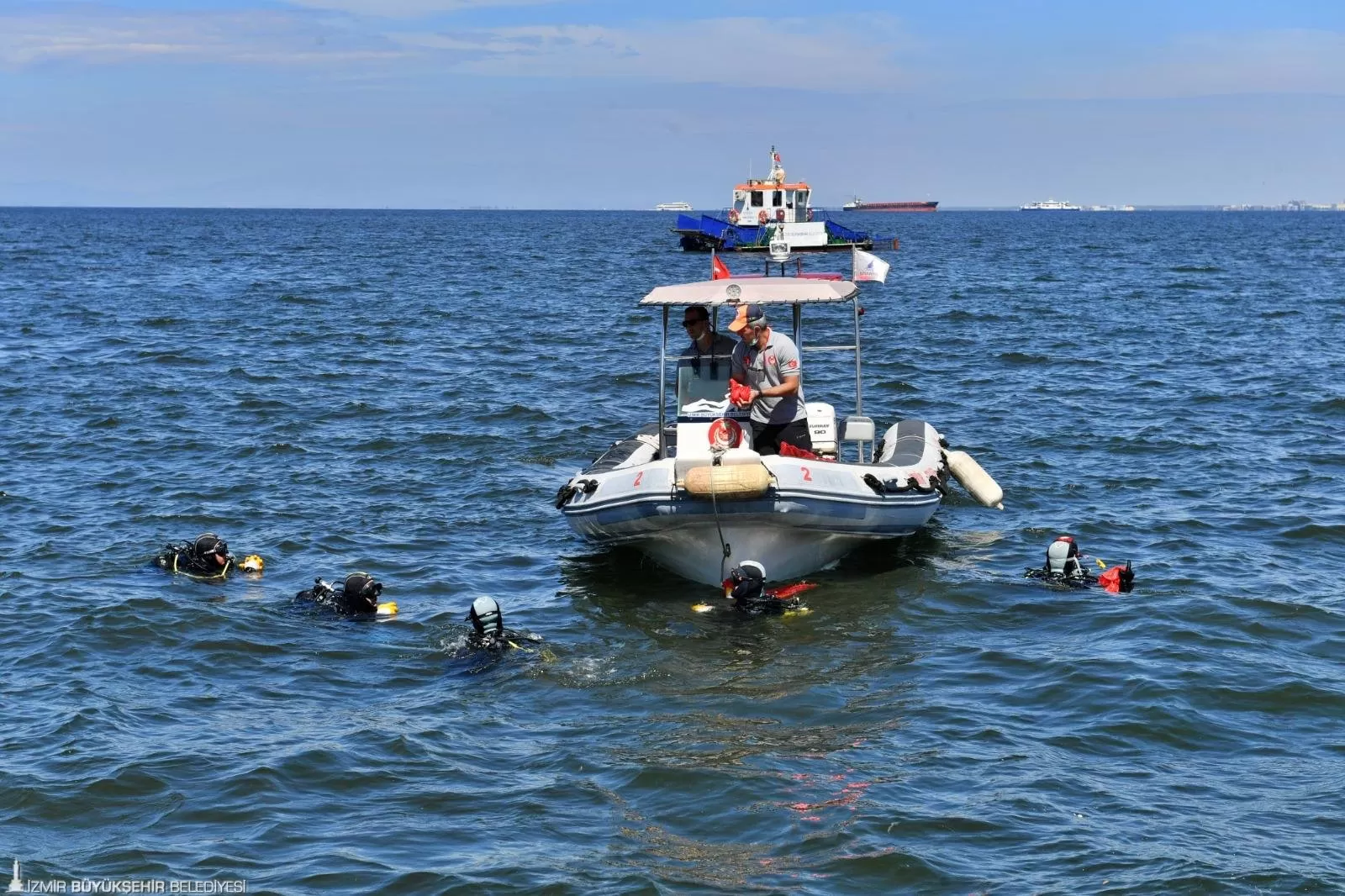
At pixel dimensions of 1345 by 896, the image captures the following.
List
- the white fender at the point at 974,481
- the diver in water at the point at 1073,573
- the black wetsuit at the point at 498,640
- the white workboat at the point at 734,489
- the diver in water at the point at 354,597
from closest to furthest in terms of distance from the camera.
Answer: the black wetsuit at the point at 498,640
the white workboat at the point at 734,489
the diver in water at the point at 354,597
the diver in water at the point at 1073,573
the white fender at the point at 974,481

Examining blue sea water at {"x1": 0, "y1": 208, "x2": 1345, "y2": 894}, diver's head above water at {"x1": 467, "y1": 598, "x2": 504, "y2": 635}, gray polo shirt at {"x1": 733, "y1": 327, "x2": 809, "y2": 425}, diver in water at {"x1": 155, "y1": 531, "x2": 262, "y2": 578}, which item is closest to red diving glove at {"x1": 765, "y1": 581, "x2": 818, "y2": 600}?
blue sea water at {"x1": 0, "y1": 208, "x2": 1345, "y2": 894}

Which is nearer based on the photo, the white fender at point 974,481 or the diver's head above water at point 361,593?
the diver's head above water at point 361,593

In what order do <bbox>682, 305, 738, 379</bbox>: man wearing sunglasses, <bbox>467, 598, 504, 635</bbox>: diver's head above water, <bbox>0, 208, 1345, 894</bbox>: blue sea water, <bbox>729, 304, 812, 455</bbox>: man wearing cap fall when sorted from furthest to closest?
<bbox>682, 305, 738, 379</bbox>: man wearing sunglasses, <bbox>729, 304, 812, 455</bbox>: man wearing cap, <bbox>467, 598, 504, 635</bbox>: diver's head above water, <bbox>0, 208, 1345, 894</bbox>: blue sea water

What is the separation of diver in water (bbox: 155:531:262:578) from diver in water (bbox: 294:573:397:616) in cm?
114

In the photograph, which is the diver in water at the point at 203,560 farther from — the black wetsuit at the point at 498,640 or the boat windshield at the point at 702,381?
the boat windshield at the point at 702,381

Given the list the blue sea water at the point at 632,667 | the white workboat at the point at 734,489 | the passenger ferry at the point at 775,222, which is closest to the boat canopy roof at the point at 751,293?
the white workboat at the point at 734,489

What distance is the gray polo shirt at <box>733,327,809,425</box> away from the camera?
12.9 m

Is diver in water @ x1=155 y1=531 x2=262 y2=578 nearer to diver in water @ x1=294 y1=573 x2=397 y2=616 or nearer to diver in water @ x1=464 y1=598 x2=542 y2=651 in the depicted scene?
diver in water @ x1=294 y1=573 x2=397 y2=616

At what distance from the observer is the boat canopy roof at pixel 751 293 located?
44.3 ft

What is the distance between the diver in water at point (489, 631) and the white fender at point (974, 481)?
630 cm

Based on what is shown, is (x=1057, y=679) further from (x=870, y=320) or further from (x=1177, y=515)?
(x=870, y=320)

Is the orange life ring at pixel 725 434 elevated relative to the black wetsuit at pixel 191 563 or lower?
elevated

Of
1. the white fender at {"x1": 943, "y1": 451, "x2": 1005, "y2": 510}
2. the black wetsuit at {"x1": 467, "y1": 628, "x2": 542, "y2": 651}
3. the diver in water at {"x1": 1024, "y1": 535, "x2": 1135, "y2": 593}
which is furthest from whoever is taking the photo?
the white fender at {"x1": 943, "y1": 451, "x2": 1005, "y2": 510}

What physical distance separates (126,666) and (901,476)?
6778mm
